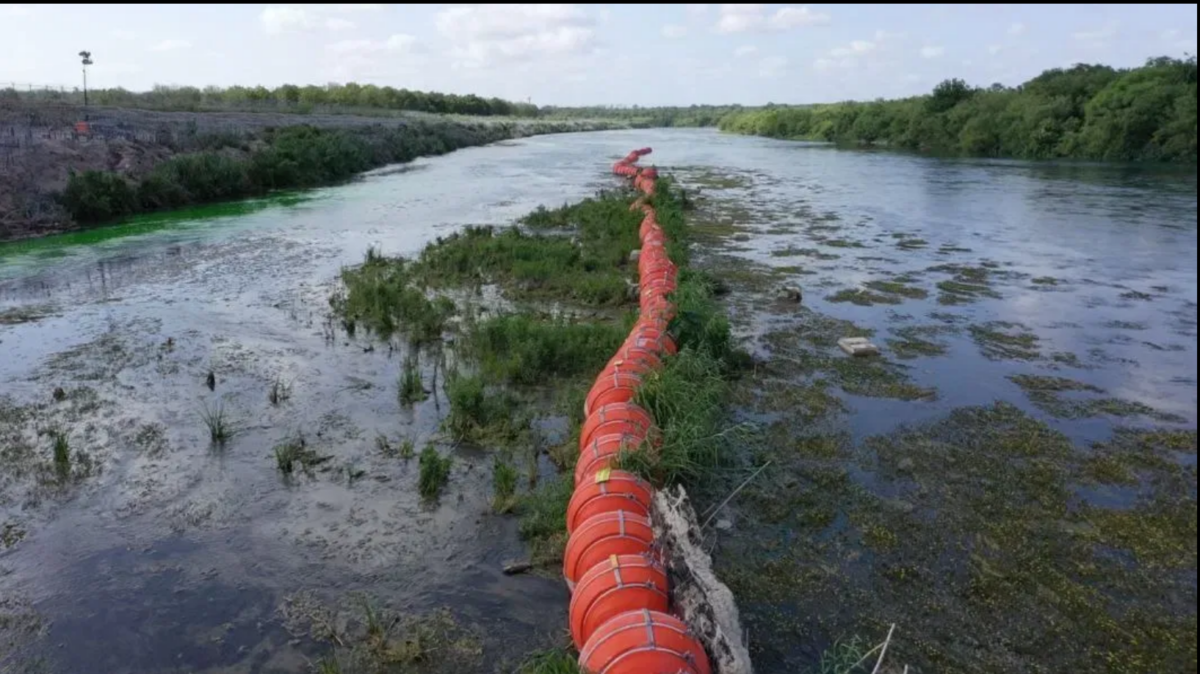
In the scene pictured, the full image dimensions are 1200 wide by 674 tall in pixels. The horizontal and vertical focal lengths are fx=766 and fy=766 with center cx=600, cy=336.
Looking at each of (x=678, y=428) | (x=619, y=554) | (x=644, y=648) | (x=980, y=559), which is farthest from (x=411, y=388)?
(x=980, y=559)

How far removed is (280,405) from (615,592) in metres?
5.68

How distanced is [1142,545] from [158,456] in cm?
871

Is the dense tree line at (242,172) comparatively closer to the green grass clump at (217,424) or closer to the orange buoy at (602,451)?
the green grass clump at (217,424)

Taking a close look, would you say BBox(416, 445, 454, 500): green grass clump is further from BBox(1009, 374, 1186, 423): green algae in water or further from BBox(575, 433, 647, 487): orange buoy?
BBox(1009, 374, 1186, 423): green algae in water

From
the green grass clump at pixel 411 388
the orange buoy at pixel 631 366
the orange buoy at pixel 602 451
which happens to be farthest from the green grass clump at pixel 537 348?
the orange buoy at pixel 602 451

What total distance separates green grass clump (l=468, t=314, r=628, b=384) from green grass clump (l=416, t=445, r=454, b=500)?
2.43 meters

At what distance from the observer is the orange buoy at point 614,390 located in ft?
22.9

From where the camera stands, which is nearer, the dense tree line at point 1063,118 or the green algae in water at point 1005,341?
the green algae in water at point 1005,341

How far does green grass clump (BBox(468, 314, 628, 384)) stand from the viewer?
30.7 feet

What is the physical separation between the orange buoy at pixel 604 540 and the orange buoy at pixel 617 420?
1.20 metres

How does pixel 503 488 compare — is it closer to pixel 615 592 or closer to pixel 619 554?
pixel 619 554

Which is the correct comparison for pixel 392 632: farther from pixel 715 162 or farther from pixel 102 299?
pixel 715 162

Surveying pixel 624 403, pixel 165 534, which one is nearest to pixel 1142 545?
pixel 624 403

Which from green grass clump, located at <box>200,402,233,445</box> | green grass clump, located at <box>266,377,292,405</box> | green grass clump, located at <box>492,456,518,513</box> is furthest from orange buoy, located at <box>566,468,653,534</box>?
green grass clump, located at <box>266,377,292,405</box>
